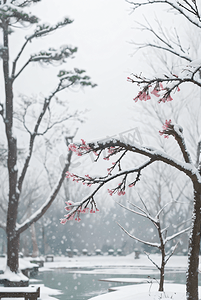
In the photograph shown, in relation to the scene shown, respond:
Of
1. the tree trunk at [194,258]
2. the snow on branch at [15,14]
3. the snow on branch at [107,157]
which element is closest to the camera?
the snow on branch at [107,157]

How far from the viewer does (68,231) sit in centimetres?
3522

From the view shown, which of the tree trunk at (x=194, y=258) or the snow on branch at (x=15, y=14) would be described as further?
the snow on branch at (x=15, y=14)

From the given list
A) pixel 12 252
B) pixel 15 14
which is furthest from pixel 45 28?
pixel 12 252

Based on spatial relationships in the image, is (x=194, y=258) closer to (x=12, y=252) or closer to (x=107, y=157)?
(x=107, y=157)

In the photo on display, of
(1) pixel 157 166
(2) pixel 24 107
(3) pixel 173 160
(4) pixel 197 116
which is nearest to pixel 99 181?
(3) pixel 173 160

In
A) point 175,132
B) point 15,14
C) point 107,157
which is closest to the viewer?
point 107,157

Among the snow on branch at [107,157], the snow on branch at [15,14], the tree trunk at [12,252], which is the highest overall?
the snow on branch at [15,14]

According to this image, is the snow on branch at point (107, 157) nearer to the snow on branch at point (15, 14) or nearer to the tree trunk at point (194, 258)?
the tree trunk at point (194, 258)

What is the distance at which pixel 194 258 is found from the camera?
5.55 m

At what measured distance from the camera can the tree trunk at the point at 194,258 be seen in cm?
545

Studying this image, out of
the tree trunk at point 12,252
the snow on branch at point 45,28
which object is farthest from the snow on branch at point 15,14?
the tree trunk at point 12,252

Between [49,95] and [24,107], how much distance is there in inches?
101

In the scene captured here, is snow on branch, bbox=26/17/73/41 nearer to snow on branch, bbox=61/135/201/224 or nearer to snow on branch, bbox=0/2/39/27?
snow on branch, bbox=0/2/39/27

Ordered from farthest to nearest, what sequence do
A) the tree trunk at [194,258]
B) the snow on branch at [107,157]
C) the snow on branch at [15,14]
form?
the snow on branch at [15,14] < the tree trunk at [194,258] < the snow on branch at [107,157]
